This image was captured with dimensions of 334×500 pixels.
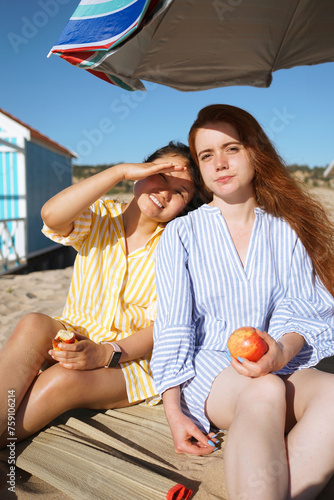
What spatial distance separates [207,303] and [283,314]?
403 millimetres

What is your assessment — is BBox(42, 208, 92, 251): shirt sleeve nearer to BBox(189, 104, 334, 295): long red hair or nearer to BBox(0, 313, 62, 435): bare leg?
BBox(0, 313, 62, 435): bare leg

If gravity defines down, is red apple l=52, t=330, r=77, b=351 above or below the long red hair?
below

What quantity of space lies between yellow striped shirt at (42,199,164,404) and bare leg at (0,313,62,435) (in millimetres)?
279

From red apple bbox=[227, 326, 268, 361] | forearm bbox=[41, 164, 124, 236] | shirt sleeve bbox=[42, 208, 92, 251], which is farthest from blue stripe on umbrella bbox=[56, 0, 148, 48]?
red apple bbox=[227, 326, 268, 361]

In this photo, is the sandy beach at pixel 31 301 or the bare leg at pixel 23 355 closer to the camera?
the sandy beach at pixel 31 301

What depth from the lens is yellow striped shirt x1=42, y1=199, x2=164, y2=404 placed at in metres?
2.55

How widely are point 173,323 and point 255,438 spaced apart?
28.8 inches

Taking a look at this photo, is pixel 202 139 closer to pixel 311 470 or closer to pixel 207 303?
pixel 207 303

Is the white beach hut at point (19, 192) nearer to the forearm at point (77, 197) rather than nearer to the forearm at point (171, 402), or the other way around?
the forearm at point (77, 197)

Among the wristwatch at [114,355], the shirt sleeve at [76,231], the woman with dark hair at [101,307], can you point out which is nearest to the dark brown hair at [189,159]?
the woman with dark hair at [101,307]

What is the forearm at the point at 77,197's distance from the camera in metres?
2.34

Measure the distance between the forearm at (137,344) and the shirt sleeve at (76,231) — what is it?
28.1 inches

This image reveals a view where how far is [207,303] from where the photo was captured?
2242 millimetres

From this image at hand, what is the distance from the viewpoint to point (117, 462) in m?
1.94
